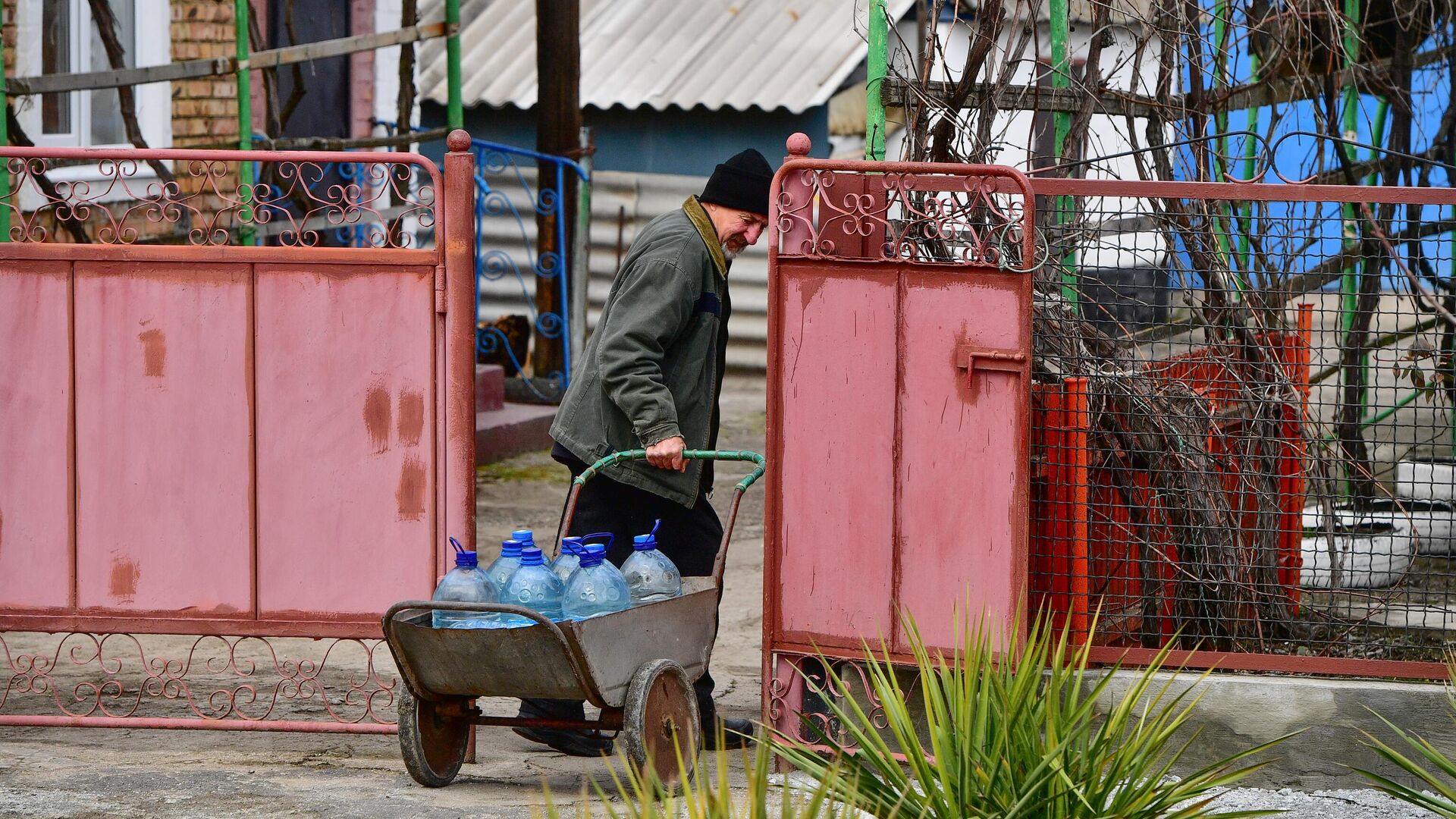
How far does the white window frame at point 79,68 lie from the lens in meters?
8.52

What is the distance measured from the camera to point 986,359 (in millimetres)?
4355

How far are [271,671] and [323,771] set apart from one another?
1.39 m

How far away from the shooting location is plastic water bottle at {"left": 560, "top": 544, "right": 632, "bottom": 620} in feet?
13.7

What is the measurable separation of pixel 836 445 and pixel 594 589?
83 cm

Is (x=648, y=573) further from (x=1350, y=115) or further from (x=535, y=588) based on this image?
(x=1350, y=115)

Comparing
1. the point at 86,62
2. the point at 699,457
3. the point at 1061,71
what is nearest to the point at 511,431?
the point at 86,62

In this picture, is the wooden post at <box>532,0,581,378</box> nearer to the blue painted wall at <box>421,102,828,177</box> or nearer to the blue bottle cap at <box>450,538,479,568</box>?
the blue painted wall at <box>421,102,828,177</box>

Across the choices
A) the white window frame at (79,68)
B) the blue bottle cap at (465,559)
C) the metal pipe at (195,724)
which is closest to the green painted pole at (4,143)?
the white window frame at (79,68)

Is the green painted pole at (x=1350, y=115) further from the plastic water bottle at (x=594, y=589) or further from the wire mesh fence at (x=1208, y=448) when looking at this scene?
the plastic water bottle at (x=594, y=589)

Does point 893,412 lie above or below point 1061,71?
below

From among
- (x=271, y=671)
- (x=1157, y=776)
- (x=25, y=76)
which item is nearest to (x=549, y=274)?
(x=25, y=76)

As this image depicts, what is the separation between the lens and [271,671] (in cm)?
588

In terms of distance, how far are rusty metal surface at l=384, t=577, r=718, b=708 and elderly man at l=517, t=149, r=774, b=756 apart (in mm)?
645

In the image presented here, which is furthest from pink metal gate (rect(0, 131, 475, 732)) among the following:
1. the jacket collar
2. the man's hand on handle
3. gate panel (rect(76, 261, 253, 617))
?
the jacket collar
